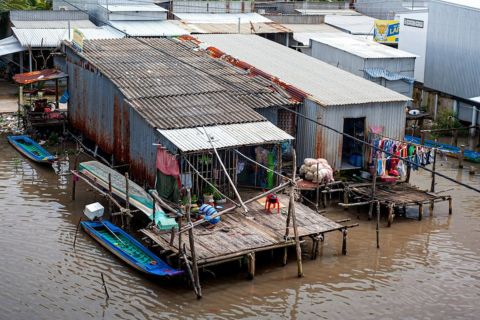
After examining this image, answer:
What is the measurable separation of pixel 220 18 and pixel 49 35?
11350 millimetres

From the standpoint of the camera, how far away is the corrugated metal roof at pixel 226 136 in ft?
79.4

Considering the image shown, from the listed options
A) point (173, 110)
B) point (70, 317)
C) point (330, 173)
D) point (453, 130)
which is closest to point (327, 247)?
point (330, 173)

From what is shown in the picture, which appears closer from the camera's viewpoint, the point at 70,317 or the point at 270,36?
the point at 70,317

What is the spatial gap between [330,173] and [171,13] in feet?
77.9

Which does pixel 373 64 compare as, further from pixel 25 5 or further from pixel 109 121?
pixel 25 5

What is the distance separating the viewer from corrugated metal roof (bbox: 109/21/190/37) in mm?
43125

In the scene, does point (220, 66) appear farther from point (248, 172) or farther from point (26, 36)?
point (26, 36)

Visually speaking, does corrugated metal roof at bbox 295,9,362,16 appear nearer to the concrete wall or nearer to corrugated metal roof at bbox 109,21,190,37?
the concrete wall

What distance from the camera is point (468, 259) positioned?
23.8m

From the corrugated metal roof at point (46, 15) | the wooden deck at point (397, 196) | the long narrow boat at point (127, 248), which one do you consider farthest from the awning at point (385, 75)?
the corrugated metal roof at point (46, 15)

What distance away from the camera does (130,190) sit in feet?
83.7

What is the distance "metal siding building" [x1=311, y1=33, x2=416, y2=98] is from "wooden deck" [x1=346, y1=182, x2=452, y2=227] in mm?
10087

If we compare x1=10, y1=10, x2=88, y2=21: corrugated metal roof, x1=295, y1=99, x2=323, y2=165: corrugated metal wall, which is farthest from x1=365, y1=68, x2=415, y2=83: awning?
x1=10, y1=10, x2=88, y2=21: corrugated metal roof

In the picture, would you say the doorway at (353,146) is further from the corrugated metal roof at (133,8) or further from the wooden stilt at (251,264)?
the corrugated metal roof at (133,8)
